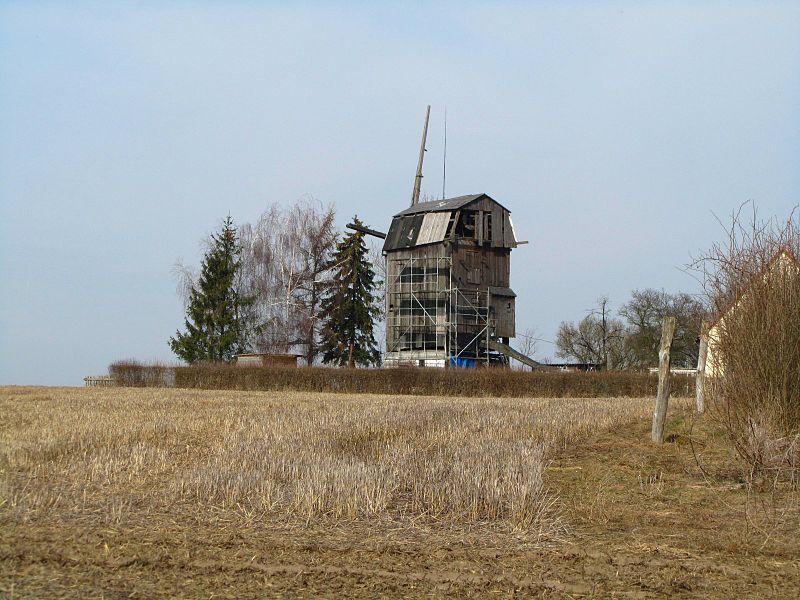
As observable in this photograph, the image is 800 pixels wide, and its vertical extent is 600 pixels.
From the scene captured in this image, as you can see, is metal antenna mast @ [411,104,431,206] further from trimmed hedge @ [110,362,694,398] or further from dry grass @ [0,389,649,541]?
dry grass @ [0,389,649,541]

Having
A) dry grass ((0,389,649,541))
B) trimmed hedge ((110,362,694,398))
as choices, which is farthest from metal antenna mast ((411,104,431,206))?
dry grass ((0,389,649,541))

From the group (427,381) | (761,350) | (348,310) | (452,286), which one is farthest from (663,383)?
(348,310)

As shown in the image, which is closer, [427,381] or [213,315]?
[427,381]

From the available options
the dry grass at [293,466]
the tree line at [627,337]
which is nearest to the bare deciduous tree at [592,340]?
the tree line at [627,337]

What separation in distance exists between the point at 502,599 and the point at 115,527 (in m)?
3.83

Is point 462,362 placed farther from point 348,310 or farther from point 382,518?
point 382,518

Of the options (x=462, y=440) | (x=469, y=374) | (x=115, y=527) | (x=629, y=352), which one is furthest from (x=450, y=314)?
(x=115, y=527)

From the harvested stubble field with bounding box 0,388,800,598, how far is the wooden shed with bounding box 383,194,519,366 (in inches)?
1331

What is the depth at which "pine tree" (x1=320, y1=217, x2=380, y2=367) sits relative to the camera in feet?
190

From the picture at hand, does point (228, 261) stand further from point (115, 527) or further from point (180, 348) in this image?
point (115, 527)

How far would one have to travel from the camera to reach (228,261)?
190 feet

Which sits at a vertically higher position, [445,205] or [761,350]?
[445,205]

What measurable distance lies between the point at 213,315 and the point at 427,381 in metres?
19.5

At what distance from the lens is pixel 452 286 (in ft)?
163
